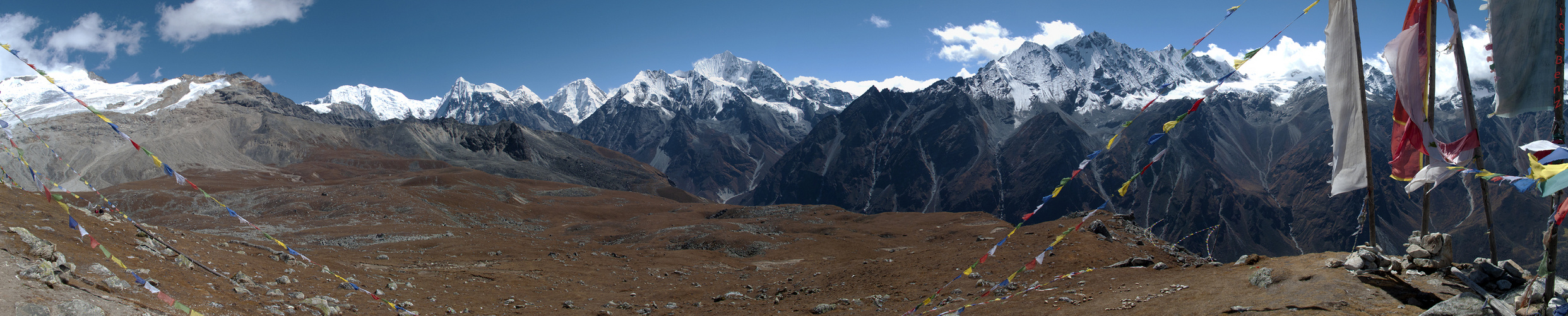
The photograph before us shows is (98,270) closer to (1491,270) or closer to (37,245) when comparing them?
(37,245)

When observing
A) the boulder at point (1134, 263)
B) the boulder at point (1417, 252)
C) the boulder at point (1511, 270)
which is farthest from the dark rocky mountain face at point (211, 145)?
the boulder at point (1511, 270)

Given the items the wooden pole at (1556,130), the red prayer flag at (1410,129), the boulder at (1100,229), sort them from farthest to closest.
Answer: the boulder at (1100,229), the red prayer flag at (1410,129), the wooden pole at (1556,130)

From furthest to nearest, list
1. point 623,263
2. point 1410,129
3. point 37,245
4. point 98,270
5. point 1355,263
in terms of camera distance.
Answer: point 623,263, point 98,270, point 37,245, point 1355,263, point 1410,129

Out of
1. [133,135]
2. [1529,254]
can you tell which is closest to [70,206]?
[133,135]

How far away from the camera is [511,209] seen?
273 ft

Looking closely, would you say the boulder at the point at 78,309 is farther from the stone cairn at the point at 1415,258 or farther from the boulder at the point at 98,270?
the stone cairn at the point at 1415,258

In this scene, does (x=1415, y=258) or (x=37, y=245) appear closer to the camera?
(x=1415, y=258)

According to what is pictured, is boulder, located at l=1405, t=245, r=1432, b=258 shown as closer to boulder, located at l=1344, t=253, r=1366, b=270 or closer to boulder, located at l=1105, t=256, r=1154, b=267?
boulder, located at l=1344, t=253, r=1366, b=270

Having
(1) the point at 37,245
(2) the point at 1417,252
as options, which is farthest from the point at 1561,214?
(1) the point at 37,245

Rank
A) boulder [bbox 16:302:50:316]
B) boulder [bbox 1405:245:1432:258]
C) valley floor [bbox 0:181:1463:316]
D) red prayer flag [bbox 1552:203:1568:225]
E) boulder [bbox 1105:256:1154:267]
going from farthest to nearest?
boulder [bbox 1105:256:1154:267] < valley floor [bbox 0:181:1463:316] < boulder [bbox 1405:245:1432:258] < boulder [bbox 16:302:50:316] < red prayer flag [bbox 1552:203:1568:225]

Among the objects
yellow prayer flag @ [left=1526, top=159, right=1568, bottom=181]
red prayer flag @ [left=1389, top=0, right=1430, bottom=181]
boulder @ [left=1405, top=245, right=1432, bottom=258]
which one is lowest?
boulder @ [left=1405, top=245, right=1432, bottom=258]

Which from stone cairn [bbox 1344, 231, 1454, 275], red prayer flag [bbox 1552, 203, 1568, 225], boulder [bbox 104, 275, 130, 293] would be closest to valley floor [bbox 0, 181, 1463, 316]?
boulder [bbox 104, 275, 130, 293]

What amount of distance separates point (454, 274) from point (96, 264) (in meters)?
13.0

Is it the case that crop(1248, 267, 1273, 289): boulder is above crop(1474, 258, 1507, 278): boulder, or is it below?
below
